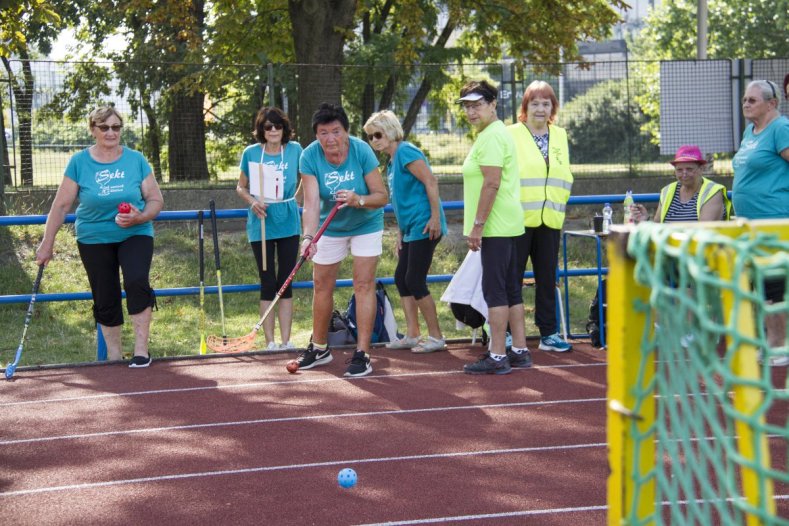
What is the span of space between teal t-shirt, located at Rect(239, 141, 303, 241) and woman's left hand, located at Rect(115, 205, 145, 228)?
3.23 ft

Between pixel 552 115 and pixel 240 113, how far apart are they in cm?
1097

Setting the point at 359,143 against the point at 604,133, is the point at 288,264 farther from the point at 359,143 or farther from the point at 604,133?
the point at 604,133

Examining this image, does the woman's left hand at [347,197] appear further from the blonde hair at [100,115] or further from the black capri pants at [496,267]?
the blonde hair at [100,115]

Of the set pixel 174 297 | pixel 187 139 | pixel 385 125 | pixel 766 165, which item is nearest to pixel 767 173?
pixel 766 165

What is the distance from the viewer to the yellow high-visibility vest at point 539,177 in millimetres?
7797

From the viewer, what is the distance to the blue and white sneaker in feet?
27.3

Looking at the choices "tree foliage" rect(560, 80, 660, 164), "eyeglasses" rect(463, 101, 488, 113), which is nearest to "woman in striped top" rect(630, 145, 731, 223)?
"eyeglasses" rect(463, 101, 488, 113)

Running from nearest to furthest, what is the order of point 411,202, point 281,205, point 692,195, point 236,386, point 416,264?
point 236,386
point 411,202
point 416,264
point 692,195
point 281,205

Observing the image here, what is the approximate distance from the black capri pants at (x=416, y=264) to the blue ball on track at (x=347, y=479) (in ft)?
9.79

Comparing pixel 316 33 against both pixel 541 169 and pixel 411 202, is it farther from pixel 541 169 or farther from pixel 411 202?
pixel 541 169

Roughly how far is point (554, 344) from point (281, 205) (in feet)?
7.73

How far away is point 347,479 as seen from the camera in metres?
5.11

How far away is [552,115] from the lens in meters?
7.93

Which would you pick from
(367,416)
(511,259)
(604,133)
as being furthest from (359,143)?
(604,133)
